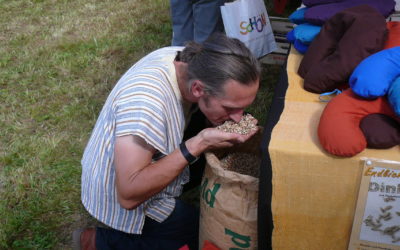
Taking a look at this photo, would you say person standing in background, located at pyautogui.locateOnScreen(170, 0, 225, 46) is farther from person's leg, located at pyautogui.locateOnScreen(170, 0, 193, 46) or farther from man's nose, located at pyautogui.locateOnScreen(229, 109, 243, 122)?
man's nose, located at pyautogui.locateOnScreen(229, 109, 243, 122)

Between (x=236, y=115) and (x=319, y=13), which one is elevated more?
(x=319, y=13)

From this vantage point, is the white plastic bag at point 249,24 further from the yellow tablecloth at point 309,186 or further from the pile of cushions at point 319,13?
the yellow tablecloth at point 309,186

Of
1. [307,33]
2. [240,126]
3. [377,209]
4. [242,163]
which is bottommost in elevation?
[242,163]

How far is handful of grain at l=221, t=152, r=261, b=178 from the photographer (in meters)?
1.73

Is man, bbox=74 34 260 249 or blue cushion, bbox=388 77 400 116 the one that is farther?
man, bbox=74 34 260 249

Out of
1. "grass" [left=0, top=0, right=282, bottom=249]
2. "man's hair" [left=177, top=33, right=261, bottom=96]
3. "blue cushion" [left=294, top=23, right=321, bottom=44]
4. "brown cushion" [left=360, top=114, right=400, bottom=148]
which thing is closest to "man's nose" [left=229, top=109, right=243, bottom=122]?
"man's hair" [left=177, top=33, right=261, bottom=96]

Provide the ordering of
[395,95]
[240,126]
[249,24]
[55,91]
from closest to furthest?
[395,95] < [240,126] < [249,24] < [55,91]

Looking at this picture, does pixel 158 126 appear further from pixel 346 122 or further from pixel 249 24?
pixel 249 24

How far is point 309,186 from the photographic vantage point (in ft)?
4.32

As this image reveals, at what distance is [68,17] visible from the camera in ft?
15.0

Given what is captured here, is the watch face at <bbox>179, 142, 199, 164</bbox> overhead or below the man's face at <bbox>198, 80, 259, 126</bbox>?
below

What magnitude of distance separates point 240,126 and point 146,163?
36 cm

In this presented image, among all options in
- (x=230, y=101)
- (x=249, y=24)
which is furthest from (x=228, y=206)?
(x=249, y=24)

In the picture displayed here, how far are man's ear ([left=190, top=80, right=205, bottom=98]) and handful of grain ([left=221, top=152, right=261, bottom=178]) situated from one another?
1.34ft
